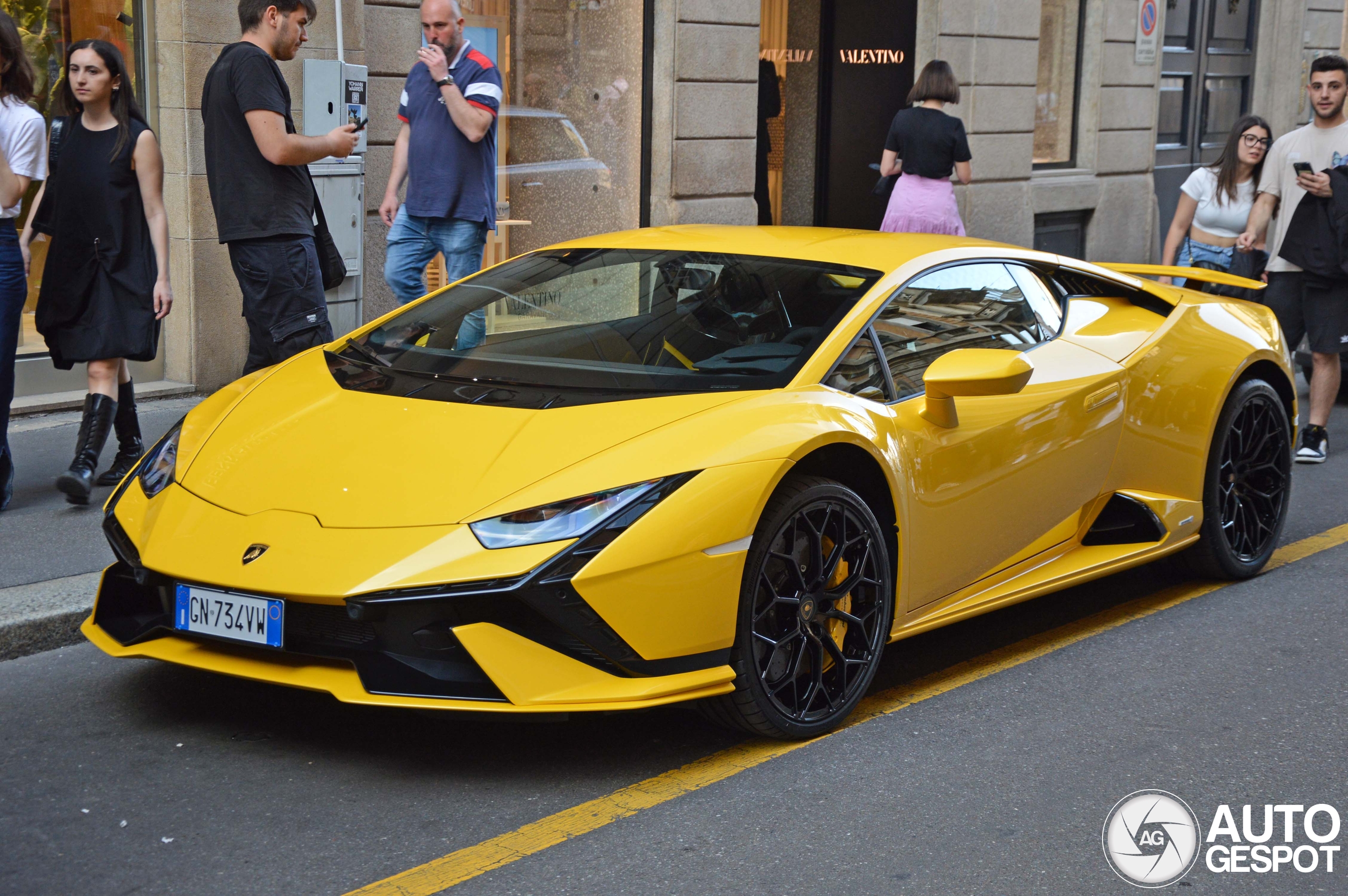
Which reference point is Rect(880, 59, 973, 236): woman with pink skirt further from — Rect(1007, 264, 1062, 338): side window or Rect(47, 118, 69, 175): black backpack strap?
Rect(47, 118, 69, 175): black backpack strap

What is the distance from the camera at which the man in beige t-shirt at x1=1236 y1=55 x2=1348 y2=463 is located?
8.08 metres

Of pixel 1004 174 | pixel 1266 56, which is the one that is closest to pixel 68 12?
pixel 1004 174

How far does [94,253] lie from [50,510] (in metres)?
1.03

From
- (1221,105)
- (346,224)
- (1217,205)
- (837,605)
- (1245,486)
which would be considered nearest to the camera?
(837,605)

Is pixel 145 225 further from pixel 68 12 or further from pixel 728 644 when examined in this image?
pixel 728 644

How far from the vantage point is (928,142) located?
32.4ft

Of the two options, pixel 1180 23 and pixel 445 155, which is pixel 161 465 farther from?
pixel 1180 23

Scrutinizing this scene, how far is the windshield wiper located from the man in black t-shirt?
4.49ft

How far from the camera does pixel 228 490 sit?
3949mm

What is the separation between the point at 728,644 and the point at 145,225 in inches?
144

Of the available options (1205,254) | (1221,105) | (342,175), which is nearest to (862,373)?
(342,175)

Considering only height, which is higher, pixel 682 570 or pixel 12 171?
pixel 12 171

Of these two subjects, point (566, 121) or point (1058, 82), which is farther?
point (1058, 82)

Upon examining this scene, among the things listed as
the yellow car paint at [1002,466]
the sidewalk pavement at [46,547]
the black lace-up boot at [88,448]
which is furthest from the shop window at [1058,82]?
the black lace-up boot at [88,448]
